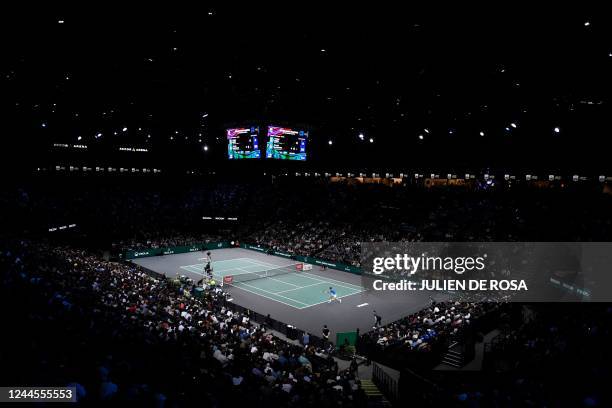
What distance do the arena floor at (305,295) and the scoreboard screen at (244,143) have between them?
10.6m

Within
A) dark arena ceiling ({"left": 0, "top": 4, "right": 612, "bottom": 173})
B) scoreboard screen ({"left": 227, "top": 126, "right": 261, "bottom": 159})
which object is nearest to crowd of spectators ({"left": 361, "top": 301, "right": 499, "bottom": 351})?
dark arena ceiling ({"left": 0, "top": 4, "right": 612, "bottom": 173})

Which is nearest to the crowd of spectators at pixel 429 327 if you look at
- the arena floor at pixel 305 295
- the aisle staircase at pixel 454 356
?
the aisle staircase at pixel 454 356

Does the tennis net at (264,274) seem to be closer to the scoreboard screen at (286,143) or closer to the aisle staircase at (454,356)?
the scoreboard screen at (286,143)

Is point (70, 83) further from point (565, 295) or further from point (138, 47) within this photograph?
point (565, 295)

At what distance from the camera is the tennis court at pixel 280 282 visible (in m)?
26.3

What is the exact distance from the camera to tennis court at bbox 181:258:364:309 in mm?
26311

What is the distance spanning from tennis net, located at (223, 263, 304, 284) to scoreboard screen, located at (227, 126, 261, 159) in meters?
10.8

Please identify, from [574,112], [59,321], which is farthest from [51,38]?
[574,112]

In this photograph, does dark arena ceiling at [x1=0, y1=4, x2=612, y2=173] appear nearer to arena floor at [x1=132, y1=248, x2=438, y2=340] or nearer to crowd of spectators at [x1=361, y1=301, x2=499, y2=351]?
crowd of spectators at [x1=361, y1=301, x2=499, y2=351]

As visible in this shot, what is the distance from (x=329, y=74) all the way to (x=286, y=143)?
56.7 ft

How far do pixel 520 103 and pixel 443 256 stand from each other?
1471 cm

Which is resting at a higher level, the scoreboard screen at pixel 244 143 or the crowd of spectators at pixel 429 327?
the scoreboard screen at pixel 244 143

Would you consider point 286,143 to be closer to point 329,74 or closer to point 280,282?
point 280,282

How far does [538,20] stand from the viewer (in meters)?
11.3
